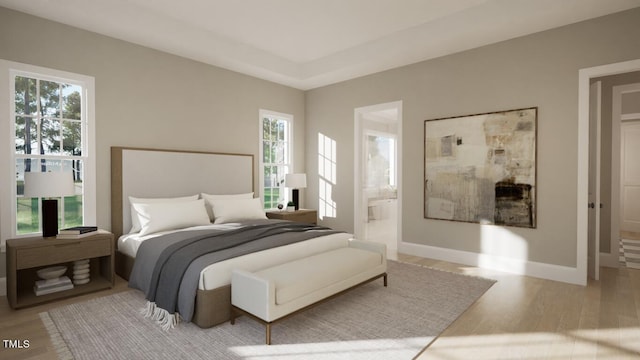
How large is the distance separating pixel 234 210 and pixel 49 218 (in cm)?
191

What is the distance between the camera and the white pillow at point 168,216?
12.0 feet

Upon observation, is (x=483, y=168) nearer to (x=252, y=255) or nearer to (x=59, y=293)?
(x=252, y=255)

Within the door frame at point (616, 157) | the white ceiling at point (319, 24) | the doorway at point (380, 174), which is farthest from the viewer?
the doorway at point (380, 174)

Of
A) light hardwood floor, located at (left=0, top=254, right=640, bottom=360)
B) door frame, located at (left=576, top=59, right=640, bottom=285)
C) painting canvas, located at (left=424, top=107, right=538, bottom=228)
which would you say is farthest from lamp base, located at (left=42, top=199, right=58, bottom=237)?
door frame, located at (left=576, top=59, right=640, bottom=285)

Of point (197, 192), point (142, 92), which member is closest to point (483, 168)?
point (197, 192)

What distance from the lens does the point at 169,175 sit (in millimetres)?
4422

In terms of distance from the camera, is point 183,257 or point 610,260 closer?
point 183,257

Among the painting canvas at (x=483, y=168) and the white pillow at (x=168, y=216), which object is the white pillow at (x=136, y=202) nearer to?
the white pillow at (x=168, y=216)

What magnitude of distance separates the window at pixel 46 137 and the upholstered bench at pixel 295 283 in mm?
2493

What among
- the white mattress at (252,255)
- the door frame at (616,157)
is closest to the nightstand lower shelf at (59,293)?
the white mattress at (252,255)

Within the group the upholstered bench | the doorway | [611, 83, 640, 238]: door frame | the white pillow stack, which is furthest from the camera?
the doorway

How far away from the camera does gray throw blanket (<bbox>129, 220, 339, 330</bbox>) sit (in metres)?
2.65

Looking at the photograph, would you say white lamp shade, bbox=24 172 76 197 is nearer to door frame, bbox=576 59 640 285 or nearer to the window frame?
the window frame

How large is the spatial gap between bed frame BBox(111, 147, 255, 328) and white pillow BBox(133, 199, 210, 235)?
1.18ft
